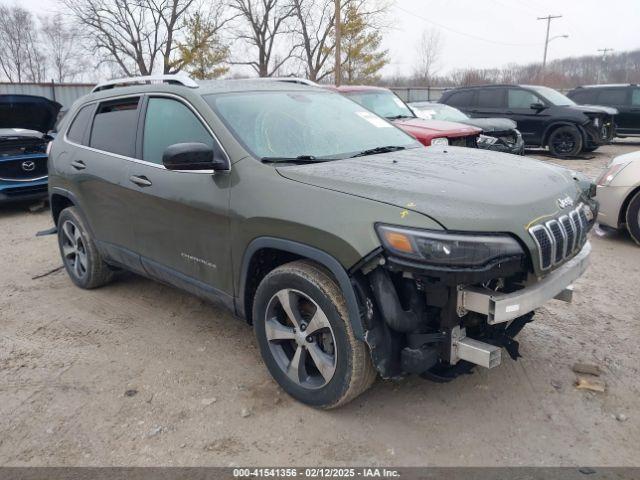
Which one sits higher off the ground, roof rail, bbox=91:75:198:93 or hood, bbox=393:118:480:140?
roof rail, bbox=91:75:198:93

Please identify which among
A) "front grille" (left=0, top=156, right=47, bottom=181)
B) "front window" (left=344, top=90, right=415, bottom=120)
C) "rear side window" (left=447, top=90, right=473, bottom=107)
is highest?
"rear side window" (left=447, top=90, right=473, bottom=107)

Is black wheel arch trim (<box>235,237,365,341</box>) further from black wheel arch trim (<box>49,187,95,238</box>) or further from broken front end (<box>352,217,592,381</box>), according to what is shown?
black wheel arch trim (<box>49,187,95,238</box>)

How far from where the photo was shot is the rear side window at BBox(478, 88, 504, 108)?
13.9m

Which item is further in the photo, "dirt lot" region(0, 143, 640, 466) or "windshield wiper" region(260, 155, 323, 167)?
"windshield wiper" region(260, 155, 323, 167)

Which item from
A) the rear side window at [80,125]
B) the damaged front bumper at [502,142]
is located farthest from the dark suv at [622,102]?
the rear side window at [80,125]

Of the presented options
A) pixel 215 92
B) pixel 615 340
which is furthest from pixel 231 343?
pixel 615 340

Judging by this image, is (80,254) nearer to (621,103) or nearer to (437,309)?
(437,309)

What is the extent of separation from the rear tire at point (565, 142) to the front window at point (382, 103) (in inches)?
237

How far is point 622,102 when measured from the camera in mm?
15586

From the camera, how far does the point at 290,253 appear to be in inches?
122

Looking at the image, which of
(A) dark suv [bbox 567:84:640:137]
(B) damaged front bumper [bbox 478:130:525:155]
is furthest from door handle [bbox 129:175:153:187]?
(A) dark suv [bbox 567:84:640:137]

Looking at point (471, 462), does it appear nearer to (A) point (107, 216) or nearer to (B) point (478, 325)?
(B) point (478, 325)

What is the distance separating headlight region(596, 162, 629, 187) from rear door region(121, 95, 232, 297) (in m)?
4.75

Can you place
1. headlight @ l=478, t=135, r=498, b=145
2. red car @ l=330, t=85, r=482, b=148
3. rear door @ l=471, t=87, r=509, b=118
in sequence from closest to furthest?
red car @ l=330, t=85, r=482, b=148 → headlight @ l=478, t=135, r=498, b=145 → rear door @ l=471, t=87, r=509, b=118
